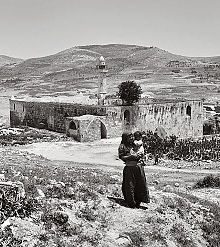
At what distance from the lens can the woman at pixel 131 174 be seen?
1042 centimetres

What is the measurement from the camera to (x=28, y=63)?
16425 cm

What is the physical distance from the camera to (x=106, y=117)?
3394 cm

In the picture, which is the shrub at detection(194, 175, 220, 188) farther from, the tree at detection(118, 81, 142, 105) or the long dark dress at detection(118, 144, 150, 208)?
the tree at detection(118, 81, 142, 105)

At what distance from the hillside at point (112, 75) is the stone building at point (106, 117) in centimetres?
2794

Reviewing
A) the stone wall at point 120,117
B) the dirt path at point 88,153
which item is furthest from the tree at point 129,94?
the dirt path at point 88,153

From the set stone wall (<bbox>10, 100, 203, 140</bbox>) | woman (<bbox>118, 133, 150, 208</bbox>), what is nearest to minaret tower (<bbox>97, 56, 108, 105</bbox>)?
stone wall (<bbox>10, 100, 203, 140</bbox>)

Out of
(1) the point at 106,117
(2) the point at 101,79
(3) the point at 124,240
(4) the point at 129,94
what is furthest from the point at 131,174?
(2) the point at 101,79

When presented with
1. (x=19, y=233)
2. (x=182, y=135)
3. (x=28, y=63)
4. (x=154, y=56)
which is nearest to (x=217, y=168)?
(x=182, y=135)

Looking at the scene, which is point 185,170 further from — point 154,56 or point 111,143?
point 154,56

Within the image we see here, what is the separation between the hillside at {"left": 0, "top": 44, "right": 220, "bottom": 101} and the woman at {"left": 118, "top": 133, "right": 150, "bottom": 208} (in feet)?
190

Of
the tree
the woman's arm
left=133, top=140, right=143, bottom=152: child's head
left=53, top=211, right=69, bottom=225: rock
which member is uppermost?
the tree

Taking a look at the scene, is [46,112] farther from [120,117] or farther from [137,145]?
[137,145]

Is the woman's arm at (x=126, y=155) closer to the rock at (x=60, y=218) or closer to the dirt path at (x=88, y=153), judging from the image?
the rock at (x=60, y=218)

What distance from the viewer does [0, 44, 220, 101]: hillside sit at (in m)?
82.8
